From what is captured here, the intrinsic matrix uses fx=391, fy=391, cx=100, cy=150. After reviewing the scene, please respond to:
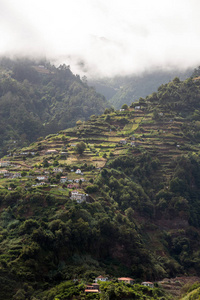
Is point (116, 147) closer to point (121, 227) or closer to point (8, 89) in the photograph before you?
point (121, 227)

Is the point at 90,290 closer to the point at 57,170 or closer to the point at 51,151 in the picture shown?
the point at 57,170

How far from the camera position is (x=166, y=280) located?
183 ft

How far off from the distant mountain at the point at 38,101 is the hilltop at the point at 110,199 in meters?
25.7

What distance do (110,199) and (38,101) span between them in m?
85.1

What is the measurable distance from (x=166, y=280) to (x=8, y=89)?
3763 inches

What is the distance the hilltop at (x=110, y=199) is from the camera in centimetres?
5041

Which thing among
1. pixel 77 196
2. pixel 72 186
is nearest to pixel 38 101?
pixel 72 186

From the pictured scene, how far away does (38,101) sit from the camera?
14538 centimetres

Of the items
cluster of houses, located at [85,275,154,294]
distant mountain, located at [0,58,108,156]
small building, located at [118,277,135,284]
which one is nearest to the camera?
cluster of houses, located at [85,275,154,294]

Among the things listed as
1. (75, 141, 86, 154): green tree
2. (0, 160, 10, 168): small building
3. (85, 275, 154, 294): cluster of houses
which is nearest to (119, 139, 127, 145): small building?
(75, 141, 86, 154): green tree

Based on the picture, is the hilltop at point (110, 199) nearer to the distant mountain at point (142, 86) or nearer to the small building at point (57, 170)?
the small building at point (57, 170)

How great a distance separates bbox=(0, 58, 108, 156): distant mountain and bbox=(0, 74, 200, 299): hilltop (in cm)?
2568

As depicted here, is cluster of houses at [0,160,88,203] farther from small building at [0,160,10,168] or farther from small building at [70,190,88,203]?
small building at [0,160,10,168]

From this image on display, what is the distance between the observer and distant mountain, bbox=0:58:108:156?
120875mm
